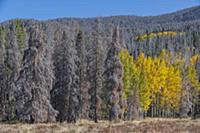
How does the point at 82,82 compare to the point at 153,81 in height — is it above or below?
below

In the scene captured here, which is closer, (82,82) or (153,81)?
(82,82)

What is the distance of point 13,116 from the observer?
7388cm

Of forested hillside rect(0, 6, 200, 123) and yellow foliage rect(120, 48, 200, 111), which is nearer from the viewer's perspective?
forested hillside rect(0, 6, 200, 123)

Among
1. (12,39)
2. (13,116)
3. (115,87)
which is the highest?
(12,39)

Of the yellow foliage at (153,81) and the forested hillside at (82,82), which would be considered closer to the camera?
the forested hillside at (82,82)

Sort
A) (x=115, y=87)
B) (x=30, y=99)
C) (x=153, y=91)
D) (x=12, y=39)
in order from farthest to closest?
(x=153, y=91) < (x=12, y=39) < (x=115, y=87) < (x=30, y=99)

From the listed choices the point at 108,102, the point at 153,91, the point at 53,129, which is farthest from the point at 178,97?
the point at 53,129

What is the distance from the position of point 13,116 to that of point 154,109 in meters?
31.5

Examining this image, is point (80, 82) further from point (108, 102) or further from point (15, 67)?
point (15, 67)

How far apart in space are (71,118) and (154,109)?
119ft

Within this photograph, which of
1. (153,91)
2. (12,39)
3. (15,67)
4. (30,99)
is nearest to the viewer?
(30,99)

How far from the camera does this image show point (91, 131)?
85.3 feet

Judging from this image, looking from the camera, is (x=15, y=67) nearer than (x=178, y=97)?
Yes

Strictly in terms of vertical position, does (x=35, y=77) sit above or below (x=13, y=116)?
above
